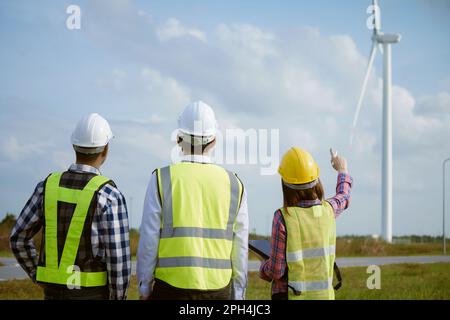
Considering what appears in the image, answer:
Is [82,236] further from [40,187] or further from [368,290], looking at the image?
[368,290]

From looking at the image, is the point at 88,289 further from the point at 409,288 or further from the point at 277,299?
the point at 409,288

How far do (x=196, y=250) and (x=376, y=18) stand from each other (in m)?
32.4

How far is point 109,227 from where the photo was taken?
500 centimetres

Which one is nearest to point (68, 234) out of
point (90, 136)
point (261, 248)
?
point (90, 136)

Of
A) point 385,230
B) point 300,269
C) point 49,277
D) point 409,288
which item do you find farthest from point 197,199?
point 385,230

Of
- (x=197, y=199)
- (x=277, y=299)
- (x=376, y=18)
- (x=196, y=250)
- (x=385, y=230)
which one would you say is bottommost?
(x=385, y=230)

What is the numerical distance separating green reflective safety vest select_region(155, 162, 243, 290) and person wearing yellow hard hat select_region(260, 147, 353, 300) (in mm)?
459

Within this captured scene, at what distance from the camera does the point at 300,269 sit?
5086 millimetres

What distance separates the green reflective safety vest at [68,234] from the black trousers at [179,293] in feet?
1.80

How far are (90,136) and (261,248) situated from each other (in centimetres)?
194

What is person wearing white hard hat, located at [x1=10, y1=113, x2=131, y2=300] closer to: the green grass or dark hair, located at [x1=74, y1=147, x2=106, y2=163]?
dark hair, located at [x1=74, y1=147, x2=106, y2=163]

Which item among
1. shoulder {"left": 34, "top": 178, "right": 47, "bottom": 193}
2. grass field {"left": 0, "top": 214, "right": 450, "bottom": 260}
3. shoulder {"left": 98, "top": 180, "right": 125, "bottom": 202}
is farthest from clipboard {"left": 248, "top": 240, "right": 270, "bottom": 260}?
grass field {"left": 0, "top": 214, "right": 450, "bottom": 260}

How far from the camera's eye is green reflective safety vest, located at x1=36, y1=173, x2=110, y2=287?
4.98 meters

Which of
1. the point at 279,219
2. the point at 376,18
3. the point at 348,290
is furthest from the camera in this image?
the point at 376,18
